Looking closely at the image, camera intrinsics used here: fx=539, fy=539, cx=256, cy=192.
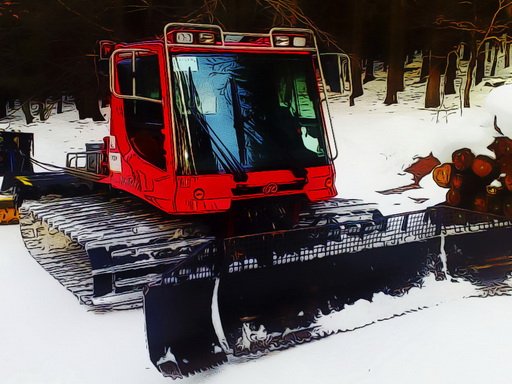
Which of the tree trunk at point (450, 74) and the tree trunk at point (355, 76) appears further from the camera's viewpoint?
the tree trunk at point (450, 74)

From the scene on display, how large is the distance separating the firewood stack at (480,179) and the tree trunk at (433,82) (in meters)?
0.24

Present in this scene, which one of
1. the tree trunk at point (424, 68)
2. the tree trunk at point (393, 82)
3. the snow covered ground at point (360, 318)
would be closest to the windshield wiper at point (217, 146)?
the snow covered ground at point (360, 318)

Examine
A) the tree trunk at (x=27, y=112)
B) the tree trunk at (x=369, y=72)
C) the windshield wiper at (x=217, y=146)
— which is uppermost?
the tree trunk at (x=369, y=72)

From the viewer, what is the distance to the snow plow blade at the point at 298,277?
1543 millimetres

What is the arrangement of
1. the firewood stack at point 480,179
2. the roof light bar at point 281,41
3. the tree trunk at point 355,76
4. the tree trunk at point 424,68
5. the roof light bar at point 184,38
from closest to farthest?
1. the roof light bar at point 184,38
2. the roof light bar at point 281,41
3. the tree trunk at point 355,76
4. the tree trunk at point 424,68
5. the firewood stack at point 480,179

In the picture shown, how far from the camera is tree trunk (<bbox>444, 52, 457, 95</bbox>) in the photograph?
6.30 feet

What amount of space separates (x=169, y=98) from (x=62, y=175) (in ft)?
1.57

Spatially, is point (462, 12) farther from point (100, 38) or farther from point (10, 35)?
point (10, 35)

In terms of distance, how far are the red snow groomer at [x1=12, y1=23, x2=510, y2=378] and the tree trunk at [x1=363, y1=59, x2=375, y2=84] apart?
227mm

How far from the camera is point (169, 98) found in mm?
1516

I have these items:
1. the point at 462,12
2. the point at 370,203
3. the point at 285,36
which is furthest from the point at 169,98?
the point at 462,12

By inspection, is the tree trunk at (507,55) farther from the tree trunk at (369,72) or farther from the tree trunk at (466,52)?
the tree trunk at (369,72)

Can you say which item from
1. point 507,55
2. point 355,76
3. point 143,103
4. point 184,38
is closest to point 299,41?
point 355,76

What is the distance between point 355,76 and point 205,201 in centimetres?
67
